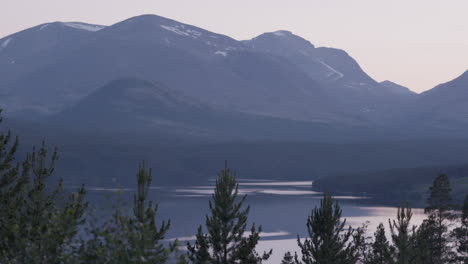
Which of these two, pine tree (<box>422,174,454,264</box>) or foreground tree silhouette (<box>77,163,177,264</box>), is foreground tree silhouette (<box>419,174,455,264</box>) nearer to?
pine tree (<box>422,174,454,264</box>)

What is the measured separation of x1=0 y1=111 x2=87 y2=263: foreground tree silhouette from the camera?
Result: 1992 centimetres

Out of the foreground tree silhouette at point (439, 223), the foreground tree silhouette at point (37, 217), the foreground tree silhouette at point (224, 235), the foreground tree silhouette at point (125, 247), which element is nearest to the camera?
the foreground tree silhouette at point (125, 247)

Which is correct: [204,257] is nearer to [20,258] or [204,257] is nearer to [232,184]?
[232,184]

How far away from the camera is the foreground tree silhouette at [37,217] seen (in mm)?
19922

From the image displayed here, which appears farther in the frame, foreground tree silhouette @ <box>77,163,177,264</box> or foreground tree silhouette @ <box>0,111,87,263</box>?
foreground tree silhouette @ <box>0,111,87,263</box>

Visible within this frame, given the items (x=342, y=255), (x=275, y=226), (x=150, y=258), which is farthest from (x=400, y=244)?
(x=275, y=226)

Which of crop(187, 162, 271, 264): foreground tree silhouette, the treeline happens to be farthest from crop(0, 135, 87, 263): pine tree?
crop(187, 162, 271, 264): foreground tree silhouette

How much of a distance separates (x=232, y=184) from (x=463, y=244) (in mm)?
30376

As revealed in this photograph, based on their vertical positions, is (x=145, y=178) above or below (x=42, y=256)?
above

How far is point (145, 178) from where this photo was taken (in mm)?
25391

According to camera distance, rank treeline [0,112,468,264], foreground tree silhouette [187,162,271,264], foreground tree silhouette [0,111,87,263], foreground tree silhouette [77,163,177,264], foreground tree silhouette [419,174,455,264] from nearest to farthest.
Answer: foreground tree silhouette [77,163,177,264], treeline [0,112,468,264], foreground tree silhouette [0,111,87,263], foreground tree silhouette [187,162,271,264], foreground tree silhouette [419,174,455,264]

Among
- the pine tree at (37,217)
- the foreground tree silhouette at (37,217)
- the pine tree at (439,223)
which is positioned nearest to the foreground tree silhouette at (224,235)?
the foreground tree silhouette at (37,217)

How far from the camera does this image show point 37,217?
2838 centimetres

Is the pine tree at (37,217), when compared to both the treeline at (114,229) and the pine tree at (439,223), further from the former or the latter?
the pine tree at (439,223)
